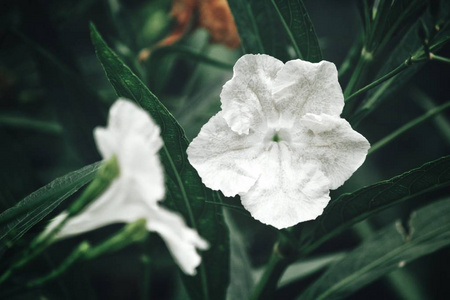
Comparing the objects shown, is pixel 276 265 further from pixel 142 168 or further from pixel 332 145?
pixel 142 168

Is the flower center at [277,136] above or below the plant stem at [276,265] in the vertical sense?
above

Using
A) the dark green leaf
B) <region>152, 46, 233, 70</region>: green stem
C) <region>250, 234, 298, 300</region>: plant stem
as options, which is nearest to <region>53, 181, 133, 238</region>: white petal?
<region>250, 234, 298, 300</region>: plant stem

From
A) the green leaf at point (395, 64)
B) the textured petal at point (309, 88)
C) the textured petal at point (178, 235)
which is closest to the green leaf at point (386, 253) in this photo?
the green leaf at point (395, 64)

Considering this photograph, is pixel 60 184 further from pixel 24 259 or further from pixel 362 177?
pixel 362 177

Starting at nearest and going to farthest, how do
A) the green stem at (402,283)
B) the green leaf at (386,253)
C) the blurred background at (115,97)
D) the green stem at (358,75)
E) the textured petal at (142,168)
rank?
the textured petal at (142,168) → the green stem at (358,75) → the green leaf at (386,253) → the blurred background at (115,97) → the green stem at (402,283)

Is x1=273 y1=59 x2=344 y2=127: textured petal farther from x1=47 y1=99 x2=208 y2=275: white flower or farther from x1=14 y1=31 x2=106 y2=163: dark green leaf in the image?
x1=14 y1=31 x2=106 y2=163: dark green leaf

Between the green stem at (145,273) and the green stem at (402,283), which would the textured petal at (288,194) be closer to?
the green stem at (145,273)

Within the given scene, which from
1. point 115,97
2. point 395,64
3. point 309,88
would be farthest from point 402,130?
point 115,97
